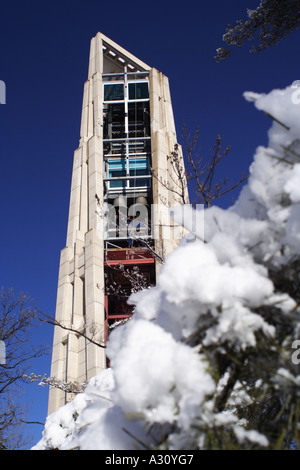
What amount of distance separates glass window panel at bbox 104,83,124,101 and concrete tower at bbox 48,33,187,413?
0.26ft

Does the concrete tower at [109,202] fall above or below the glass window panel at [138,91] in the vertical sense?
below

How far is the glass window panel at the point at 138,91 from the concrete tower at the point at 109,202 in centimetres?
8

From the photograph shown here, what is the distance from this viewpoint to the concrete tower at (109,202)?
1939 centimetres

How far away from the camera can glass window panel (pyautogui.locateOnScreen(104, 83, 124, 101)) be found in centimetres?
2931

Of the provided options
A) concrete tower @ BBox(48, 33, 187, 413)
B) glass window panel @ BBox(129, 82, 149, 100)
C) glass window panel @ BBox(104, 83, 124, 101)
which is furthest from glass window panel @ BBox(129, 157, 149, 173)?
glass window panel @ BBox(104, 83, 124, 101)

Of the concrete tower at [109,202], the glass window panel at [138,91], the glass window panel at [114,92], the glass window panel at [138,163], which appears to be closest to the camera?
the concrete tower at [109,202]

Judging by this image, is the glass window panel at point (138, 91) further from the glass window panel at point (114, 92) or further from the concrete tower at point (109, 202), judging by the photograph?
the glass window panel at point (114, 92)

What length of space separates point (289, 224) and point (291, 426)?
505mm

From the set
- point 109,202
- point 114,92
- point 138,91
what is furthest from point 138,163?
point 114,92

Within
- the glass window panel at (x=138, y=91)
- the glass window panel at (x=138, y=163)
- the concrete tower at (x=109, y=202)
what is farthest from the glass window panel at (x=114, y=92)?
the glass window panel at (x=138, y=163)

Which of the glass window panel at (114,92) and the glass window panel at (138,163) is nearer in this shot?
the glass window panel at (138,163)

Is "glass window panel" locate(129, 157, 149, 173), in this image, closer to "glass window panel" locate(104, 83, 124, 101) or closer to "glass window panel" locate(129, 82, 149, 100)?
"glass window panel" locate(129, 82, 149, 100)
